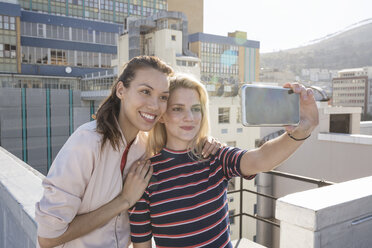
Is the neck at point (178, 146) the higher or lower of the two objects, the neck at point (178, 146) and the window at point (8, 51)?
the lower

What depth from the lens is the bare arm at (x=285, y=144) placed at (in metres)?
1.61

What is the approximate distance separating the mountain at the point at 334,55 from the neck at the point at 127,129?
165137mm

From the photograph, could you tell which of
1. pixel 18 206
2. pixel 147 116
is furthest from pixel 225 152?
pixel 18 206

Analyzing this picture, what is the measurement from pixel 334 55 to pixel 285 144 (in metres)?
190

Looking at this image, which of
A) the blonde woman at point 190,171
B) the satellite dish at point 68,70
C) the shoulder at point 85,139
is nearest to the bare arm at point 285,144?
the blonde woman at point 190,171

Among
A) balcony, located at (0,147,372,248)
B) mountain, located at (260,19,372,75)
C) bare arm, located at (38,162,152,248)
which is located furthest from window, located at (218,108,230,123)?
mountain, located at (260,19,372,75)

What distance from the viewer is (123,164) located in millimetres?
1739

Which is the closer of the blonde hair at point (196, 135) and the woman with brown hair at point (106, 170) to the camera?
the woman with brown hair at point (106, 170)

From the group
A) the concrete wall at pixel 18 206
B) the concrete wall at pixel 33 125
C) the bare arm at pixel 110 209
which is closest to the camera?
the bare arm at pixel 110 209

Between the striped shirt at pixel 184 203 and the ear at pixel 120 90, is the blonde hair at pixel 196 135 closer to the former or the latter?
the striped shirt at pixel 184 203

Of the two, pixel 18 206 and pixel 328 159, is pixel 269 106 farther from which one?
pixel 328 159

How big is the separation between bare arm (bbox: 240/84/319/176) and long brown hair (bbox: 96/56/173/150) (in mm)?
684

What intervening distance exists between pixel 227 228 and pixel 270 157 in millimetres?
Answer: 500

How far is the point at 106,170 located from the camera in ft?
5.24
